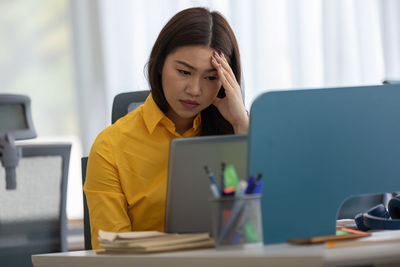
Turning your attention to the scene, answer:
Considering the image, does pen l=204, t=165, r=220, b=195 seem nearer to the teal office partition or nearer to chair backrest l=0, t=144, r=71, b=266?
the teal office partition

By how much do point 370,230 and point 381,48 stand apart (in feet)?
8.25

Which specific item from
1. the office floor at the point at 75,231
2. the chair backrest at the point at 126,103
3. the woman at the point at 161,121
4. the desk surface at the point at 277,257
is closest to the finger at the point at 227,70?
the woman at the point at 161,121

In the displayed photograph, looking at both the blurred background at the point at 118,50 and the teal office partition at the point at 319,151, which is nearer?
the teal office partition at the point at 319,151

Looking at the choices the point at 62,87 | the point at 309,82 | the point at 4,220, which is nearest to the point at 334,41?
the point at 309,82

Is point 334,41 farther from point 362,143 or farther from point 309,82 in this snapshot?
point 362,143

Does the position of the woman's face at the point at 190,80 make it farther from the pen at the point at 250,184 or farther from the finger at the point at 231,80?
the pen at the point at 250,184

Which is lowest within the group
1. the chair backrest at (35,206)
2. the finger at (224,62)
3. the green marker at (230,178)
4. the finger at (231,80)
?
the chair backrest at (35,206)

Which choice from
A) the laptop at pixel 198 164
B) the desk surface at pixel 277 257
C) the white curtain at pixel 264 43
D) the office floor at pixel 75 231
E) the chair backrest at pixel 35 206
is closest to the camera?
the desk surface at pixel 277 257

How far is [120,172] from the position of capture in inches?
59.8

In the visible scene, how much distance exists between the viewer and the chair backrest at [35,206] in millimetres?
2297

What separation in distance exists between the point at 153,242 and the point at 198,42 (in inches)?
24.2

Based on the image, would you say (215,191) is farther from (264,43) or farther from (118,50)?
(264,43)

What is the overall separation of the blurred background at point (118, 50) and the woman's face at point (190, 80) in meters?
1.77

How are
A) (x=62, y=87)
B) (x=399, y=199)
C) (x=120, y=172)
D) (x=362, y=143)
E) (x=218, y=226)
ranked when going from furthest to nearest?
1. (x=62, y=87)
2. (x=120, y=172)
3. (x=399, y=199)
4. (x=362, y=143)
5. (x=218, y=226)
